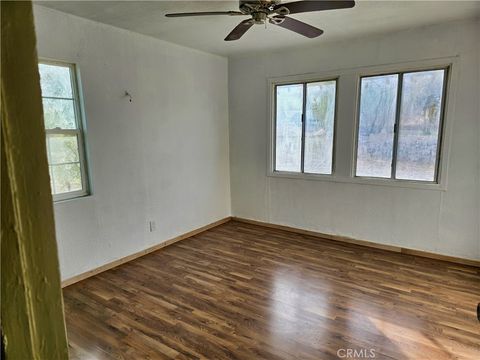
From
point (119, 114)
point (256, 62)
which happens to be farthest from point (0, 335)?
point (256, 62)

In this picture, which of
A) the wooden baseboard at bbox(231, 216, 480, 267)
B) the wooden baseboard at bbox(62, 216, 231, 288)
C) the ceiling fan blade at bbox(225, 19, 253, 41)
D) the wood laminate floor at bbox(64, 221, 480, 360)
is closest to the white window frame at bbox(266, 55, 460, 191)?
the wooden baseboard at bbox(231, 216, 480, 267)

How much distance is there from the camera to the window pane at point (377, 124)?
3.66 m

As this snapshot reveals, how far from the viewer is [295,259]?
3598 mm

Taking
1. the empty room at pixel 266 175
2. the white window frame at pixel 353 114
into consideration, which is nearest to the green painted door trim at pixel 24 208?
the empty room at pixel 266 175

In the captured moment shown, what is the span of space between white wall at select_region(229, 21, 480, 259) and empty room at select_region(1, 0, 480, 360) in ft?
0.06

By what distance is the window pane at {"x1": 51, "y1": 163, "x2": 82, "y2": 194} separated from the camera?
2.97 meters

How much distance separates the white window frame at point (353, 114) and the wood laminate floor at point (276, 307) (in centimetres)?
91

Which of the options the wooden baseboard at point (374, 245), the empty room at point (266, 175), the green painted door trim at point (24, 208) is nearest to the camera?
the green painted door trim at point (24, 208)

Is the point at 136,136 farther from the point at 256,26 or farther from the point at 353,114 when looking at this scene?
the point at 353,114

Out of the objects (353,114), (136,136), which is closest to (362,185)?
(353,114)

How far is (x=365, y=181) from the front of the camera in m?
3.89

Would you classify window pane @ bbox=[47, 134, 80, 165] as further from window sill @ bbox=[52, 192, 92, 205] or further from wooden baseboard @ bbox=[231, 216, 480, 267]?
wooden baseboard @ bbox=[231, 216, 480, 267]

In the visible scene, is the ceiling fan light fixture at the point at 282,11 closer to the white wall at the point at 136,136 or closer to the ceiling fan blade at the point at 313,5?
the ceiling fan blade at the point at 313,5

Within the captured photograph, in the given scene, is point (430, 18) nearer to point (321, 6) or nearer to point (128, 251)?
point (321, 6)
